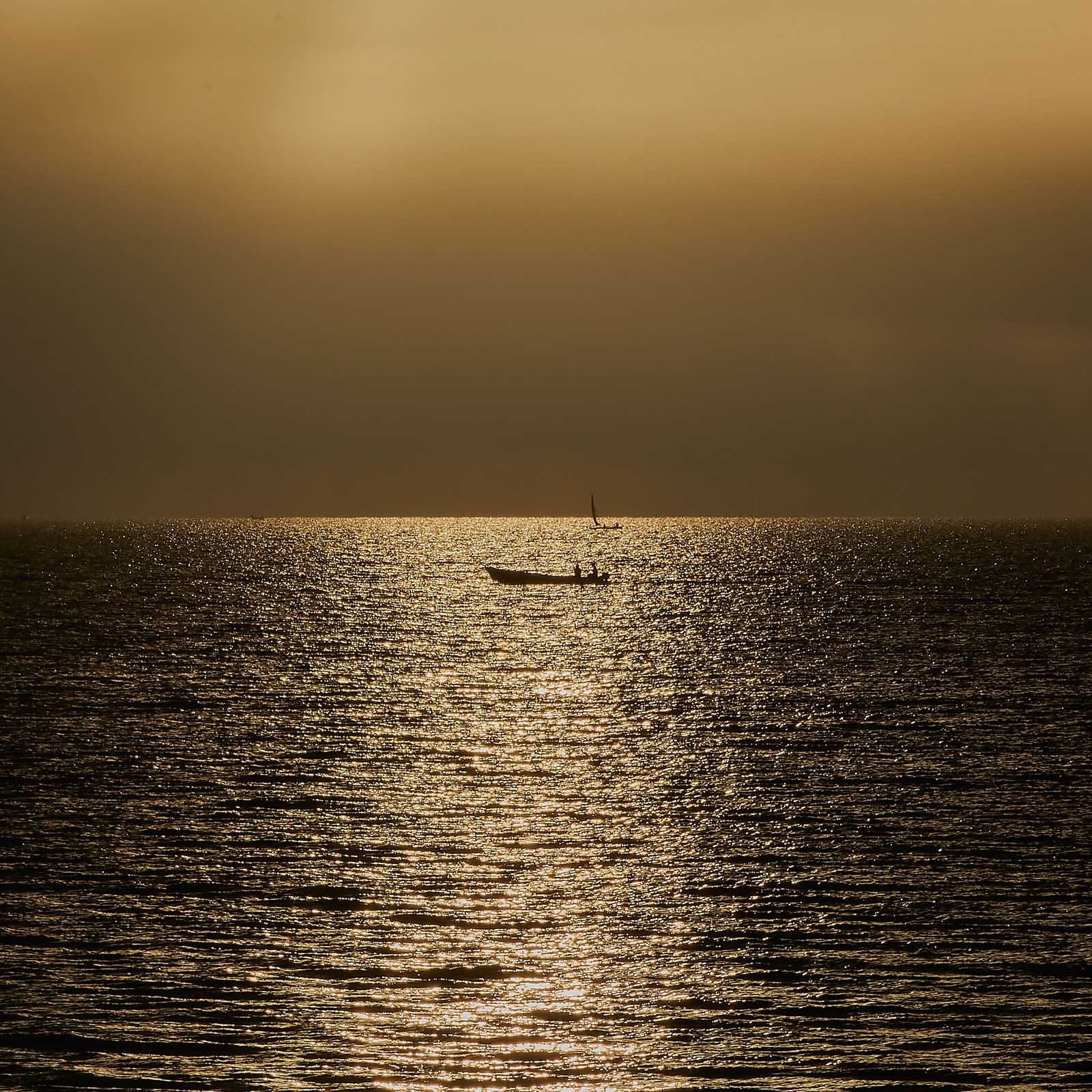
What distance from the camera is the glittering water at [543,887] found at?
3700cm

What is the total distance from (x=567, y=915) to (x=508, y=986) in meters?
7.36

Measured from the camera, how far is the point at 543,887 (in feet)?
173

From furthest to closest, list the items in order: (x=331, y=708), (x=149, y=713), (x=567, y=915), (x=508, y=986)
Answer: (x=331, y=708) < (x=149, y=713) < (x=567, y=915) < (x=508, y=986)

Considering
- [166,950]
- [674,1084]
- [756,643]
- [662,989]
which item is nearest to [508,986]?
[662,989]

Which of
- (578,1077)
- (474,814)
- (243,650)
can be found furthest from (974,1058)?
(243,650)

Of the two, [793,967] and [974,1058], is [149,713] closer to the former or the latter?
[793,967]

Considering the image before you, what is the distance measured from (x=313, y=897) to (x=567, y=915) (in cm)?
999

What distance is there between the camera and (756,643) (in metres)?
156

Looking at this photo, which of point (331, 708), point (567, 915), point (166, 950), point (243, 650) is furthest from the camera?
point (243, 650)

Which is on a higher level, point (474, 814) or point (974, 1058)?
point (474, 814)

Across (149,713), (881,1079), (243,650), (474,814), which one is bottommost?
(881,1079)

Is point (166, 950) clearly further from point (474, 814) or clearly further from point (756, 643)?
point (756, 643)

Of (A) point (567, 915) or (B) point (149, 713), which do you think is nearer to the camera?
(A) point (567, 915)

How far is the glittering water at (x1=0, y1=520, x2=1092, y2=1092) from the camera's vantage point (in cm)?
3700
